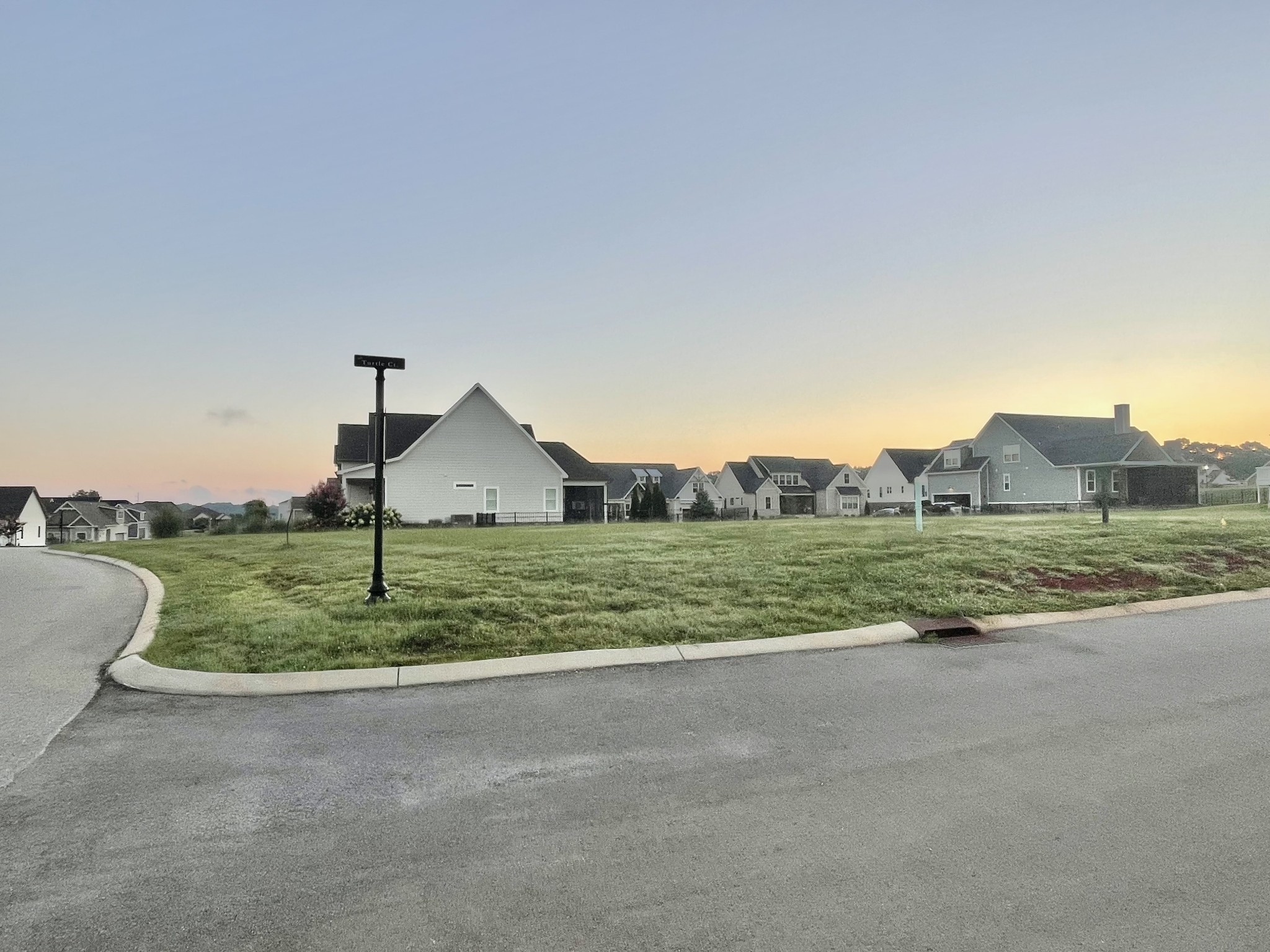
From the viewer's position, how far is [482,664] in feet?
19.4

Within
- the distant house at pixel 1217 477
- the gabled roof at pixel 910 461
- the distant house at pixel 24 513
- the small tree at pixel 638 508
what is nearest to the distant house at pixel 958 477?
the gabled roof at pixel 910 461

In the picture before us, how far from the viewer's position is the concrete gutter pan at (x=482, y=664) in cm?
541

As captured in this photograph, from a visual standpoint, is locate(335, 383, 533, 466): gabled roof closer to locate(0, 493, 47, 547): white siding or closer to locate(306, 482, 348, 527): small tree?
locate(306, 482, 348, 527): small tree

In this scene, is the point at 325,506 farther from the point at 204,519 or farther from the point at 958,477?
the point at 958,477

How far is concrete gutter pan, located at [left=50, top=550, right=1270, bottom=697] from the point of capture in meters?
5.41

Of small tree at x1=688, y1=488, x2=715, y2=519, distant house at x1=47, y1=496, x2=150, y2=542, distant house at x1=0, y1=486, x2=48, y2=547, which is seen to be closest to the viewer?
small tree at x1=688, y1=488, x2=715, y2=519

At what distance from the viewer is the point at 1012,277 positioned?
58.3ft

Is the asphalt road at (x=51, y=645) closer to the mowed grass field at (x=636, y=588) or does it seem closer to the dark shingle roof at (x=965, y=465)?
the mowed grass field at (x=636, y=588)

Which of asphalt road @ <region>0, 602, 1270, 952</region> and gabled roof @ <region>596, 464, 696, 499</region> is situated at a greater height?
gabled roof @ <region>596, 464, 696, 499</region>

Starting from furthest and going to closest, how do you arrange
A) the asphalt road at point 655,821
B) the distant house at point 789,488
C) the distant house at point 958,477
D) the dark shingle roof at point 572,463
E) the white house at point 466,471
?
1. the distant house at point 789,488
2. the distant house at point 958,477
3. the dark shingle roof at point 572,463
4. the white house at point 466,471
5. the asphalt road at point 655,821

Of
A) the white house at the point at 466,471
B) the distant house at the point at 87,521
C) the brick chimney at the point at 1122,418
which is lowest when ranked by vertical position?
the distant house at the point at 87,521

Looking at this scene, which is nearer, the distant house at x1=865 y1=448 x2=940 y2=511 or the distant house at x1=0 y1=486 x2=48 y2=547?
the distant house at x1=0 y1=486 x2=48 y2=547

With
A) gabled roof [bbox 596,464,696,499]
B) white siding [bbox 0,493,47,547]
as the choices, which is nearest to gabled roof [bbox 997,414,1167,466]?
gabled roof [bbox 596,464,696,499]

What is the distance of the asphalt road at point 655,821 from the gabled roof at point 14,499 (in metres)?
74.3
